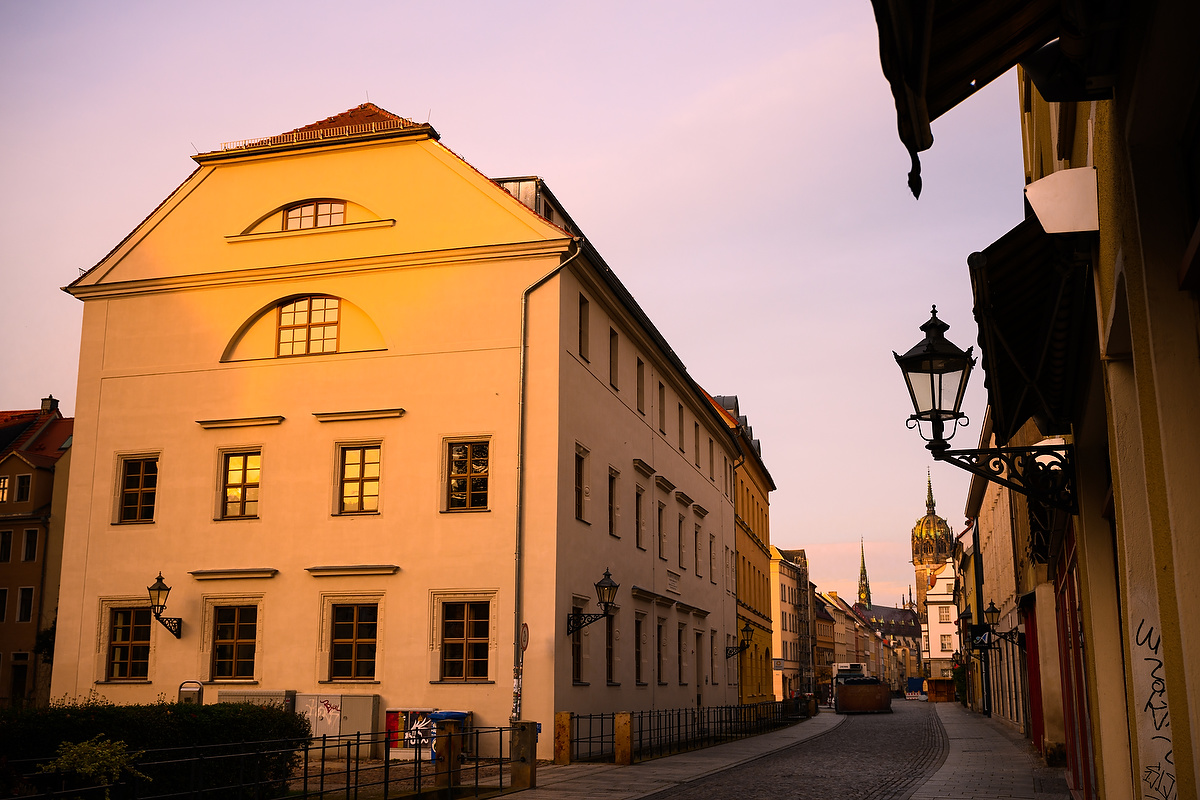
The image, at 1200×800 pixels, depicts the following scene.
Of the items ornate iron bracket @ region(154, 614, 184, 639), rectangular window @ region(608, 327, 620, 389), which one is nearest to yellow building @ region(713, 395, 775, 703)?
rectangular window @ region(608, 327, 620, 389)

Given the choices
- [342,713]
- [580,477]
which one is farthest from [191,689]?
[580,477]

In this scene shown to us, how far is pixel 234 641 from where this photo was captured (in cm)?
2484

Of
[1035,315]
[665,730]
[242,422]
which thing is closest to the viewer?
[1035,315]

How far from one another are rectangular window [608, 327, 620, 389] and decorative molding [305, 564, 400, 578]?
Result: 25.9 ft

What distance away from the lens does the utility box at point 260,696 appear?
23438 millimetres

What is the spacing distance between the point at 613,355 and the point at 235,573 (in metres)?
10.8

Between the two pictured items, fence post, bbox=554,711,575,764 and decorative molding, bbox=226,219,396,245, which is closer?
fence post, bbox=554,711,575,764

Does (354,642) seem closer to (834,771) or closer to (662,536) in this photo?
(834,771)

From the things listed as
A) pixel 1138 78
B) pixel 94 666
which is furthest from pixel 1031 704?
pixel 1138 78

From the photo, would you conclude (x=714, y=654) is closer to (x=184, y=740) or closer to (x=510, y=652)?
(x=510, y=652)

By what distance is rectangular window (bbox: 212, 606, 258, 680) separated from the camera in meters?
24.7

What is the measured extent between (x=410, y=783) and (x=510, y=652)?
17.9ft

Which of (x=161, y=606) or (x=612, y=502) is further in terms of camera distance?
(x=612, y=502)

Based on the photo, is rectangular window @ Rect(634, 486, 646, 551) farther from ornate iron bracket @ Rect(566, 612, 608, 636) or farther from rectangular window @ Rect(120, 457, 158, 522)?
rectangular window @ Rect(120, 457, 158, 522)
